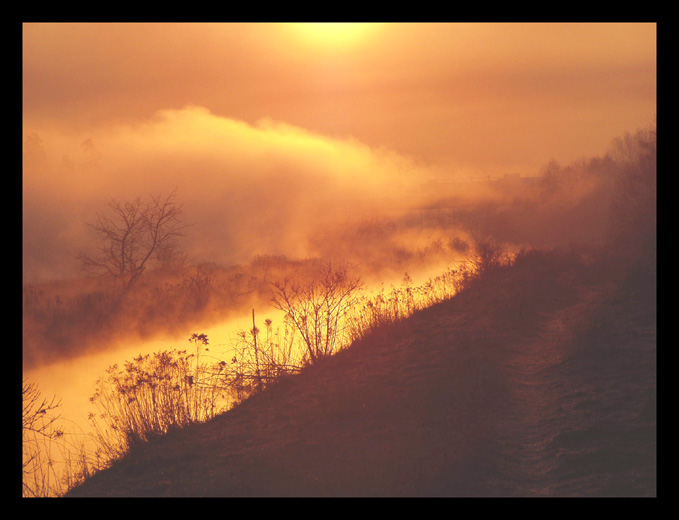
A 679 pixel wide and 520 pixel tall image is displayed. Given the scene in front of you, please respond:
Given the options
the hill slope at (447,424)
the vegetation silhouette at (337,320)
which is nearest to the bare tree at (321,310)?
the vegetation silhouette at (337,320)

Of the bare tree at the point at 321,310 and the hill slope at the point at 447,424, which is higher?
the bare tree at the point at 321,310

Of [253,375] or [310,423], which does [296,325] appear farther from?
[310,423]

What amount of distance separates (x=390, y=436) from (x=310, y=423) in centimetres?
143

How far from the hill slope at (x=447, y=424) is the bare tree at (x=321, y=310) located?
66 cm

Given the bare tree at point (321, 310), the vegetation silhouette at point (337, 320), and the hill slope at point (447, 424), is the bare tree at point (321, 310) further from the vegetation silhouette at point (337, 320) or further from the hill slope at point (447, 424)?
the hill slope at point (447, 424)

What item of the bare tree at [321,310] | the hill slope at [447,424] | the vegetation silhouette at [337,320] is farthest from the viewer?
the bare tree at [321,310]

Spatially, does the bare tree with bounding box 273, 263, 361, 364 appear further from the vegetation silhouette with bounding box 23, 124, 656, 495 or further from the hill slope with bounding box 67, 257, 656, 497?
the hill slope with bounding box 67, 257, 656, 497

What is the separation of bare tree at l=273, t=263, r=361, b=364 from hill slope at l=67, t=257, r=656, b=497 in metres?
0.66

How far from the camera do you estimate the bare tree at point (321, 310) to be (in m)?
14.1

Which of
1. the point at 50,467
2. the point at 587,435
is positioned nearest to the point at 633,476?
the point at 587,435

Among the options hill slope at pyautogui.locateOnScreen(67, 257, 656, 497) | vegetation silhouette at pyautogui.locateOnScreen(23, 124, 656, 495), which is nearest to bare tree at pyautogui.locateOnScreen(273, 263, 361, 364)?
vegetation silhouette at pyautogui.locateOnScreen(23, 124, 656, 495)

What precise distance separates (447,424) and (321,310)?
601 centimetres

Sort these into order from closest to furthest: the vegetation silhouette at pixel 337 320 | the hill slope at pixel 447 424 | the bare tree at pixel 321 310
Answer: the hill slope at pixel 447 424 < the vegetation silhouette at pixel 337 320 < the bare tree at pixel 321 310

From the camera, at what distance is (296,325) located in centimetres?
1436
